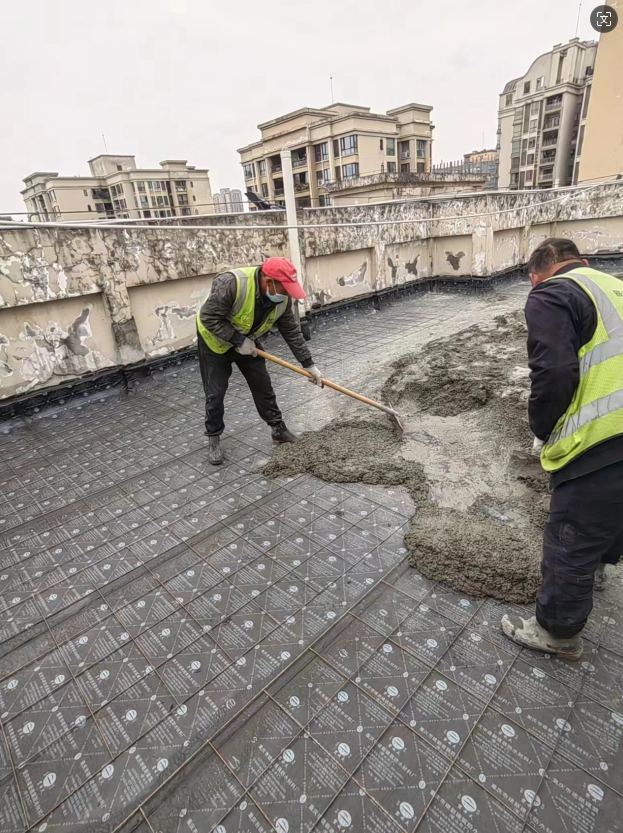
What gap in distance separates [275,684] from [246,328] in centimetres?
229

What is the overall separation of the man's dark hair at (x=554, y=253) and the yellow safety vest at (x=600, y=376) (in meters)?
0.17

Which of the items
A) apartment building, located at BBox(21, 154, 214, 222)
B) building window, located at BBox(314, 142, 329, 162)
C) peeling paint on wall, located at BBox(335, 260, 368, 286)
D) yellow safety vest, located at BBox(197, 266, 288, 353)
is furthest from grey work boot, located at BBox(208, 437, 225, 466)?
apartment building, located at BBox(21, 154, 214, 222)

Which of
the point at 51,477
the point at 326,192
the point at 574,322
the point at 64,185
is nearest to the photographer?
the point at 574,322

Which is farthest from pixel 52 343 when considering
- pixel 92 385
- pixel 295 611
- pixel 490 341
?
pixel 490 341

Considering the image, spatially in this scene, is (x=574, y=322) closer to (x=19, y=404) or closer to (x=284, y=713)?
(x=284, y=713)

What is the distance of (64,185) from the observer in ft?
114

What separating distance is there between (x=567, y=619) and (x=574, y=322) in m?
1.11

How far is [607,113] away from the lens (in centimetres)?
1021

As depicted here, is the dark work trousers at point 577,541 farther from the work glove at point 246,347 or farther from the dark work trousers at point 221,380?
the dark work trousers at point 221,380

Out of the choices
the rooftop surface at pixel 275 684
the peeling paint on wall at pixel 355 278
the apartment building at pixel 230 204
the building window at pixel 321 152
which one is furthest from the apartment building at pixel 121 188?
the rooftop surface at pixel 275 684

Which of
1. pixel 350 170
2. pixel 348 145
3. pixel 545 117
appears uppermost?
pixel 545 117

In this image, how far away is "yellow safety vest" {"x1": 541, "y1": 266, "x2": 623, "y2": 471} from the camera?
1.41 m

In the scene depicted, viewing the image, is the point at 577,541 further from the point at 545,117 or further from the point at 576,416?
the point at 545,117

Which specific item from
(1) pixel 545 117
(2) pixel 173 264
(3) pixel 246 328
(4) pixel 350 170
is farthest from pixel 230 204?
(1) pixel 545 117
